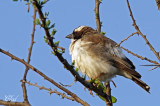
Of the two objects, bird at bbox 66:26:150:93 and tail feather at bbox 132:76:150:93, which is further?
bird at bbox 66:26:150:93

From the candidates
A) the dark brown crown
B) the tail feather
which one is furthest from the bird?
the dark brown crown

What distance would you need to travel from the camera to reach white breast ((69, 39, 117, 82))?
5.96 meters

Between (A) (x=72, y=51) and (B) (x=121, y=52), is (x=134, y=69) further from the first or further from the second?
(A) (x=72, y=51)

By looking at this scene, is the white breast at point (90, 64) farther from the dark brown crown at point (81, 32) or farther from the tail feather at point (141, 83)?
the dark brown crown at point (81, 32)

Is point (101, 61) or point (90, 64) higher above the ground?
point (101, 61)

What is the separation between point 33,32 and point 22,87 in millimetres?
824

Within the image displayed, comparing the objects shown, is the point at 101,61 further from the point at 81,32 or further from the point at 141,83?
the point at 81,32

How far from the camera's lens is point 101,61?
6082 millimetres

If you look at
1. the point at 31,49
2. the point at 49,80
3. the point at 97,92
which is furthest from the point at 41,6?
the point at 97,92

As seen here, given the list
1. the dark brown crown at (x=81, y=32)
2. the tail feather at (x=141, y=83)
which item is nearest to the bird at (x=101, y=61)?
the tail feather at (x=141, y=83)

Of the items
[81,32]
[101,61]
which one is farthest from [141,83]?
[81,32]

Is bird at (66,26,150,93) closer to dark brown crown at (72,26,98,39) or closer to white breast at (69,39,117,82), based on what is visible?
white breast at (69,39,117,82)

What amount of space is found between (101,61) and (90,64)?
0.90 ft

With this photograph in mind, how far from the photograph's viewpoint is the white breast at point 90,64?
5961mm
